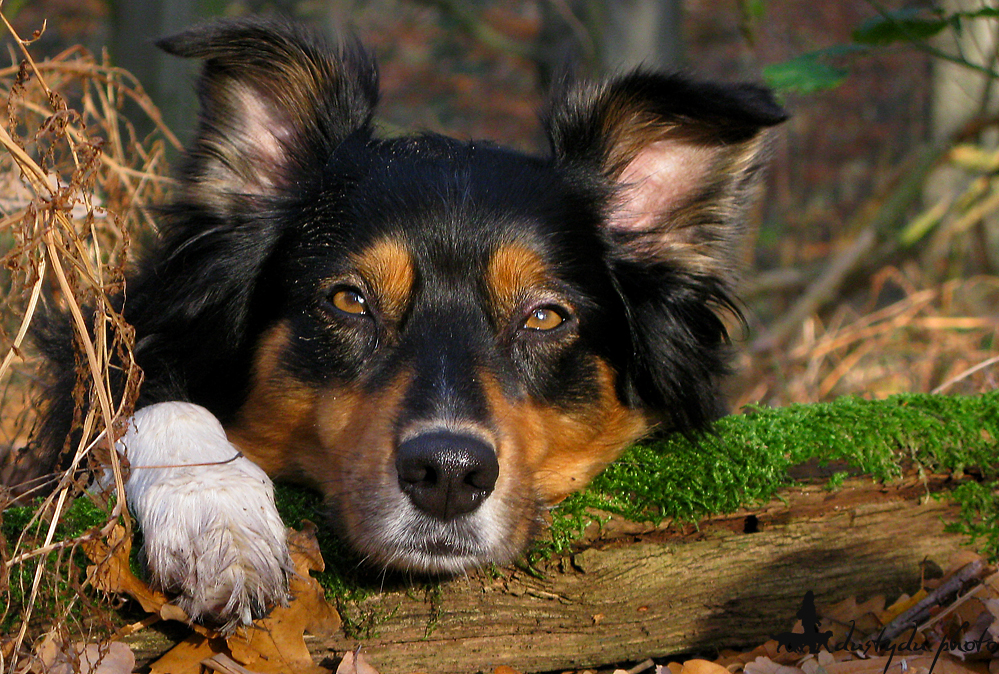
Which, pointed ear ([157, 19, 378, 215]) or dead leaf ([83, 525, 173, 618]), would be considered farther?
pointed ear ([157, 19, 378, 215])

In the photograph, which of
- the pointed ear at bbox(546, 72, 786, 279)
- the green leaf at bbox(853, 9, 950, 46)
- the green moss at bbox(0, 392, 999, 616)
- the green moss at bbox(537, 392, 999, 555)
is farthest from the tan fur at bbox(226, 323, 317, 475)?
the green leaf at bbox(853, 9, 950, 46)

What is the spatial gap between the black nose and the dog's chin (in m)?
0.03

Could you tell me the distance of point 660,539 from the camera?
296 centimetres

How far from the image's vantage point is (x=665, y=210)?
12.3ft

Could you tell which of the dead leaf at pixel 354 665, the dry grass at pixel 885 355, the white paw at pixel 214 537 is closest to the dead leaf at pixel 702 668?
the dead leaf at pixel 354 665

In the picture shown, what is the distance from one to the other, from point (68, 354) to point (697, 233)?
2.61 meters

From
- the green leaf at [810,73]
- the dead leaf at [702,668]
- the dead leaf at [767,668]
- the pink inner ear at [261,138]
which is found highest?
the green leaf at [810,73]

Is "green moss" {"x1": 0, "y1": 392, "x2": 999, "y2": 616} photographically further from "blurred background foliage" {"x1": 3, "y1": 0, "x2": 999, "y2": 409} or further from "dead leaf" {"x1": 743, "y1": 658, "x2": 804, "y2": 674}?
"blurred background foliage" {"x1": 3, "y1": 0, "x2": 999, "y2": 409}

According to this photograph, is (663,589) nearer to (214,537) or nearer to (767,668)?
(767,668)

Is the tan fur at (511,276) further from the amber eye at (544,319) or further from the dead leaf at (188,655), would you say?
the dead leaf at (188,655)

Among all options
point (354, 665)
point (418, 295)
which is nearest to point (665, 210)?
point (418, 295)

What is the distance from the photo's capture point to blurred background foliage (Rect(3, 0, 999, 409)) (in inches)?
213

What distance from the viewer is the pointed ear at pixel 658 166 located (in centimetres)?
358

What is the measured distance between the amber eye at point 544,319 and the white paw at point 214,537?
1101mm
